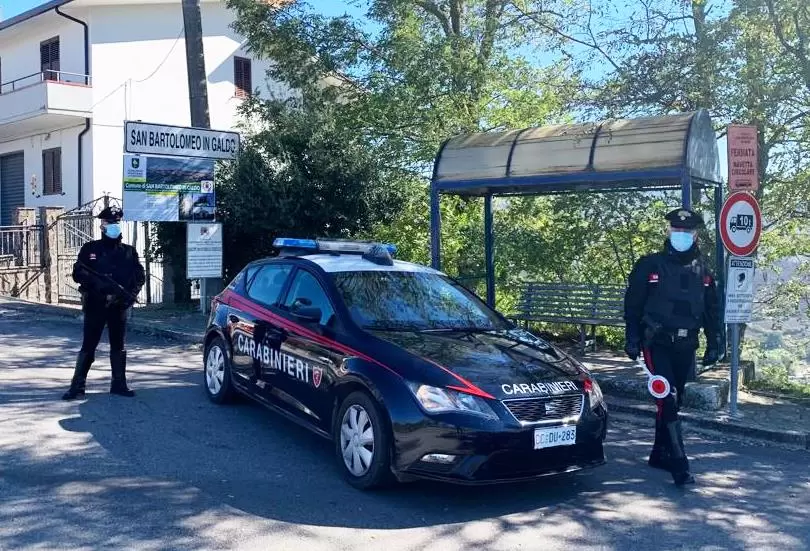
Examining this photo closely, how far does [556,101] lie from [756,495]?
24.6 ft

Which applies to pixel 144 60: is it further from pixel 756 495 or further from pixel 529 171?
pixel 756 495

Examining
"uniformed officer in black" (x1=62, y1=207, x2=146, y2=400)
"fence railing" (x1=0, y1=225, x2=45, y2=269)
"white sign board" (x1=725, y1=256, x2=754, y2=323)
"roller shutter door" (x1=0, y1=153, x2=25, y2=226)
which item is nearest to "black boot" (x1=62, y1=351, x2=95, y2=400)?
"uniformed officer in black" (x1=62, y1=207, x2=146, y2=400)

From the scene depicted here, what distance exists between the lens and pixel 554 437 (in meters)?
5.17

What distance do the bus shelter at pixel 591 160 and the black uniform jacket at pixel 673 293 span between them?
7.99ft

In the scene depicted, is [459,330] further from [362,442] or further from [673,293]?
[673,293]

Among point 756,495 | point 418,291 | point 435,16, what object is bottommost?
point 756,495

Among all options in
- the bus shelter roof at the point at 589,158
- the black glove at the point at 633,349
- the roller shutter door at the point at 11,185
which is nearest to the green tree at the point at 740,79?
the bus shelter roof at the point at 589,158

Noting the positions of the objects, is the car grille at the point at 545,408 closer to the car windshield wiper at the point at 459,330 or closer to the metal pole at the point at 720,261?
the car windshield wiper at the point at 459,330

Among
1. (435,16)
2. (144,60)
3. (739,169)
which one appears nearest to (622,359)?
(739,169)

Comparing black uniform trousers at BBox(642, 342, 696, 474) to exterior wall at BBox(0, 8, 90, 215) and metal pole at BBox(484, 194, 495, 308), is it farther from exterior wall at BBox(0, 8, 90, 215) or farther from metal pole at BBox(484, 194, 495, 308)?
exterior wall at BBox(0, 8, 90, 215)

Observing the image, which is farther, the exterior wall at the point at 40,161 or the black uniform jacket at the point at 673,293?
the exterior wall at the point at 40,161

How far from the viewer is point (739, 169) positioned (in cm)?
796

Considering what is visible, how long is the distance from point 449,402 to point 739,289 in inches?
161

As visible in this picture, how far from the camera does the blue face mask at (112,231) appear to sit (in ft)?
26.2
